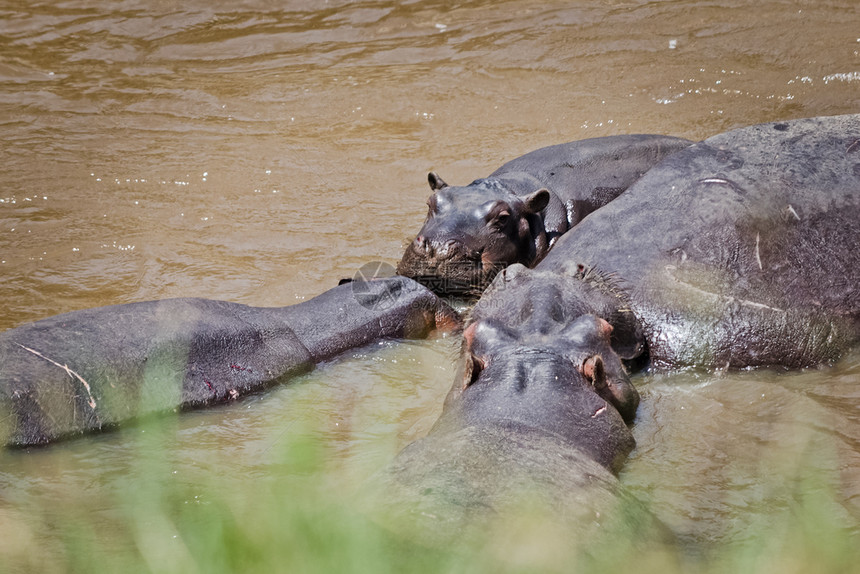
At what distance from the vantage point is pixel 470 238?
6.25 metres

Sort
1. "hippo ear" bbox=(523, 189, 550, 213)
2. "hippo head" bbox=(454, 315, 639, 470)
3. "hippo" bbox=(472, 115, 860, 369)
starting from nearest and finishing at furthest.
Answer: "hippo head" bbox=(454, 315, 639, 470), "hippo" bbox=(472, 115, 860, 369), "hippo ear" bbox=(523, 189, 550, 213)

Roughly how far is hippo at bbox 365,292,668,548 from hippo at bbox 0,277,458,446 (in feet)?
4.34

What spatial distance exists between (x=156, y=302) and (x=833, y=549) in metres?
4.11

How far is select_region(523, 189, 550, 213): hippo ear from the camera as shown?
6511 millimetres

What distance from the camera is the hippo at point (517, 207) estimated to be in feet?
20.4

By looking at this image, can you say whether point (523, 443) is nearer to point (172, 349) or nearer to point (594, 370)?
point (594, 370)

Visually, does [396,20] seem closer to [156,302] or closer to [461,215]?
[461,215]

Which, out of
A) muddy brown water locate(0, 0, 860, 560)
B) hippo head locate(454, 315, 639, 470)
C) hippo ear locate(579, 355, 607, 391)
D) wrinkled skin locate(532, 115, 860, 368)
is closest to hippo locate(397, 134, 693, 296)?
muddy brown water locate(0, 0, 860, 560)

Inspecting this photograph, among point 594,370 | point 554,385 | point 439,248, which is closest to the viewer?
point 554,385

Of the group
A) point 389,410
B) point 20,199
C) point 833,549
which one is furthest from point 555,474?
point 20,199

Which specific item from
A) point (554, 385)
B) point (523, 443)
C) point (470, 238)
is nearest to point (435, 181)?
point (470, 238)

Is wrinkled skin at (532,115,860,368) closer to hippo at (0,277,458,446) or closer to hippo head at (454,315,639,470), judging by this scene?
hippo head at (454,315,639,470)

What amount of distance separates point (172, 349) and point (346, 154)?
4.28 metres

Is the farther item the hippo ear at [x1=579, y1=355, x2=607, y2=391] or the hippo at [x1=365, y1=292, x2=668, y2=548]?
the hippo ear at [x1=579, y1=355, x2=607, y2=391]
